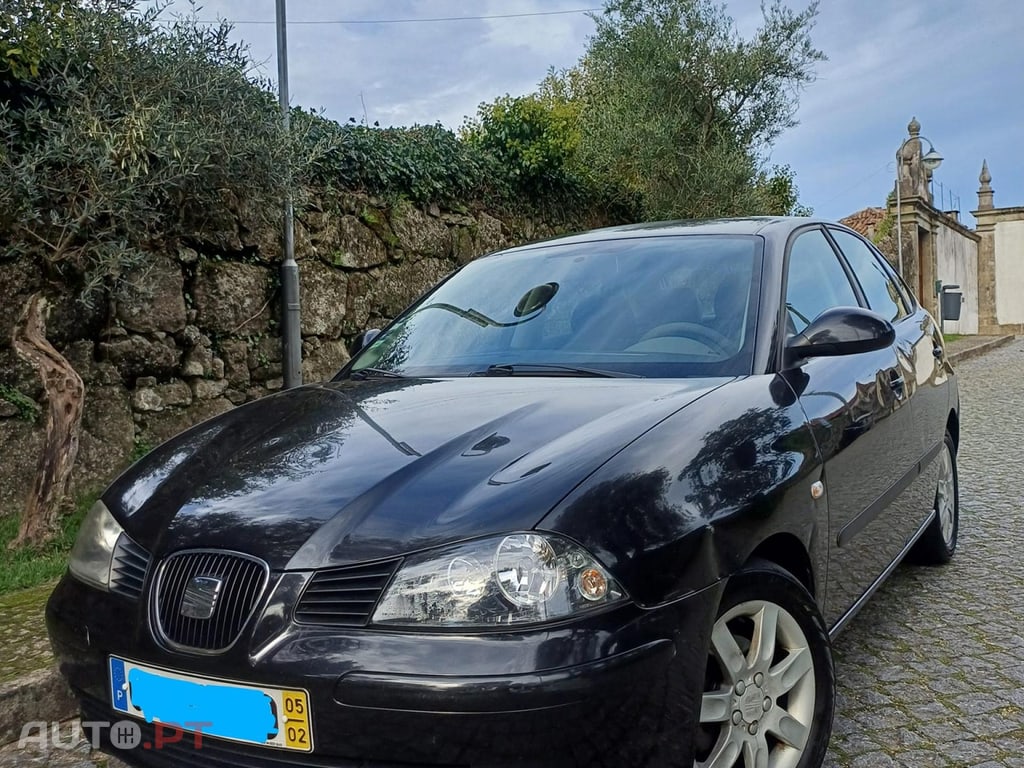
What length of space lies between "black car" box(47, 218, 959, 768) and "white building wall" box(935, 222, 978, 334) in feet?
89.2

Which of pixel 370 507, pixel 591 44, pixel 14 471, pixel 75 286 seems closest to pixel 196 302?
pixel 75 286

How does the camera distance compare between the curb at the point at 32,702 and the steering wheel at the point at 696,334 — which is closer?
the steering wheel at the point at 696,334

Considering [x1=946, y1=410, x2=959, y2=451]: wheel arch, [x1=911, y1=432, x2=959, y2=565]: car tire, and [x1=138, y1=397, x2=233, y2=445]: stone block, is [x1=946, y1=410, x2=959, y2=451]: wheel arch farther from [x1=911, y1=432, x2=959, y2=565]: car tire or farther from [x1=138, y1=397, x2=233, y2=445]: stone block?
[x1=138, y1=397, x2=233, y2=445]: stone block

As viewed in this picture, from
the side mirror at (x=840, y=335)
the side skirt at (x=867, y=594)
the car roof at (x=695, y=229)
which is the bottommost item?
the side skirt at (x=867, y=594)

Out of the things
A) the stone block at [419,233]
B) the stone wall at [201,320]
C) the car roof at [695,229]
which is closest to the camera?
the car roof at [695,229]

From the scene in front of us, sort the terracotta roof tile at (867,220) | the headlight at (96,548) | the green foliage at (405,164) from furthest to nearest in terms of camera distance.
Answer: the terracotta roof tile at (867,220), the green foliage at (405,164), the headlight at (96,548)

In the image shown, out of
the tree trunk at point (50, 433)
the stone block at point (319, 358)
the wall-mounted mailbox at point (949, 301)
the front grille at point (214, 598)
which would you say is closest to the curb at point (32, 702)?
the front grille at point (214, 598)

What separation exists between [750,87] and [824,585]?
1114cm

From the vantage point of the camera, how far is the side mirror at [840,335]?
2.48m

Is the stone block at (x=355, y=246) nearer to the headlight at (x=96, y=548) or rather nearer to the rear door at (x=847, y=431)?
the rear door at (x=847, y=431)

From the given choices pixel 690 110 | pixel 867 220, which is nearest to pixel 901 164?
pixel 867 220

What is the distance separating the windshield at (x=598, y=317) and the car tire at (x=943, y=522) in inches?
68.2

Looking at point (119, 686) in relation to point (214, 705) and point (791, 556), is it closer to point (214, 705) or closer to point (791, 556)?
point (214, 705)

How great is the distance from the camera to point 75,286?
541cm
